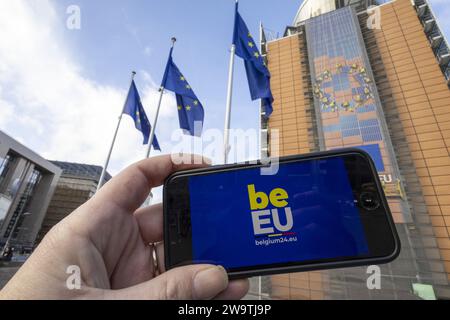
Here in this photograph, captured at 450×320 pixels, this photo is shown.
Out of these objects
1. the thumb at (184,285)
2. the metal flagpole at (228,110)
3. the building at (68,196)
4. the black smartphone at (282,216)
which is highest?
the building at (68,196)

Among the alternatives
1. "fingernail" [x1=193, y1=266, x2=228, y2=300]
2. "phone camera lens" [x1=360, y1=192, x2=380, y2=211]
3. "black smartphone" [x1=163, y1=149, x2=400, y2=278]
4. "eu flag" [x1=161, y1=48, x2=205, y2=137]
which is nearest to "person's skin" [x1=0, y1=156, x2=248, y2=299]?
"fingernail" [x1=193, y1=266, x2=228, y2=300]

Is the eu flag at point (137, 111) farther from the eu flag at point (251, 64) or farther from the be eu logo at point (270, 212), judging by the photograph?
the be eu logo at point (270, 212)

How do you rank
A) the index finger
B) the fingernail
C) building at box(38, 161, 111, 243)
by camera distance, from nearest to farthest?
the fingernail, the index finger, building at box(38, 161, 111, 243)

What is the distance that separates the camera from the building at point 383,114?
1811 cm

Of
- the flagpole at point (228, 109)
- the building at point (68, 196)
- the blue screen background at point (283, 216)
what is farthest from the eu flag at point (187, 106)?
the building at point (68, 196)

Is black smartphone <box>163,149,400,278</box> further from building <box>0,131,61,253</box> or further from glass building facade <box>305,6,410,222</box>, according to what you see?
building <box>0,131,61,253</box>

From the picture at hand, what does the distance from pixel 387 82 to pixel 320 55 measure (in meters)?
8.19

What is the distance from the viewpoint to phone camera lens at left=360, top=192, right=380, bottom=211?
1351 millimetres

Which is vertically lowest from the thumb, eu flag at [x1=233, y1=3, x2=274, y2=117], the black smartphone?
the thumb

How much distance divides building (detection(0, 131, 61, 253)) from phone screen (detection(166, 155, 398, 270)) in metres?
44.4

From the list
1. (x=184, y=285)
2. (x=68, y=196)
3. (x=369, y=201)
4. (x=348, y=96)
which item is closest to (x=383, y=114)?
(x=348, y=96)

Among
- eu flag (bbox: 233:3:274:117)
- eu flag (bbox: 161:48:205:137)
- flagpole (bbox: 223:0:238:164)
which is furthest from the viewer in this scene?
eu flag (bbox: 161:48:205:137)

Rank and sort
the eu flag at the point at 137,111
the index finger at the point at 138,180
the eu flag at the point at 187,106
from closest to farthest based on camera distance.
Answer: the index finger at the point at 138,180, the eu flag at the point at 187,106, the eu flag at the point at 137,111

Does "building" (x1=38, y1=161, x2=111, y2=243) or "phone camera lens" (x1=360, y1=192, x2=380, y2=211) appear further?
"building" (x1=38, y1=161, x2=111, y2=243)
